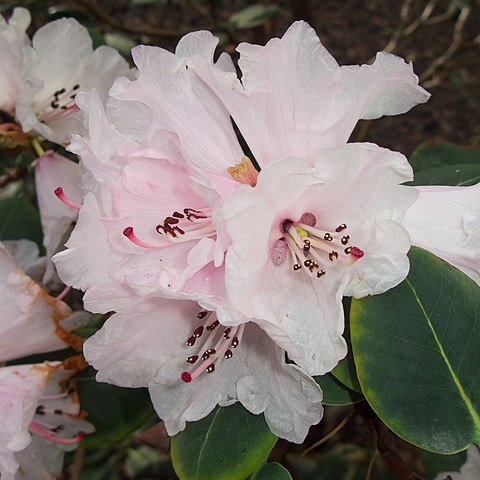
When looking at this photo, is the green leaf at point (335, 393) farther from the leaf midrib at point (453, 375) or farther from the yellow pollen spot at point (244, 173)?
the yellow pollen spot at point (244, 173)

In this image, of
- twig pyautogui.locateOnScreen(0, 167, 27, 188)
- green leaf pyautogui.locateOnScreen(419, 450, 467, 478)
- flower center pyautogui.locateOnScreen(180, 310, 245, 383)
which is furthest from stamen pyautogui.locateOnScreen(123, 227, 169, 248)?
green leaf pyautogui.locateOnScreen(419, 450, 467, 478)

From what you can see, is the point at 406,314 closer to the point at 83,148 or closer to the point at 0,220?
the point at 83,148

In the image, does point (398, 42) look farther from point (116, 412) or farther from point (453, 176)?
point (116, 412)

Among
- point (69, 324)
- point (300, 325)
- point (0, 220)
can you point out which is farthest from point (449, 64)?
point (300, 325)

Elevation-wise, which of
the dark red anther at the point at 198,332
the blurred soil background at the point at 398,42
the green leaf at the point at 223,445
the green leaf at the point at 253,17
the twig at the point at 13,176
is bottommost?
the blurred soil background at the point at 398,42

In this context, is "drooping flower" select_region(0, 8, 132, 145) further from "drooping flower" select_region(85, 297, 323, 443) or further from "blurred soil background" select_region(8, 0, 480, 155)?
"blurred soil background" select_region(8, 0, 480, 155)

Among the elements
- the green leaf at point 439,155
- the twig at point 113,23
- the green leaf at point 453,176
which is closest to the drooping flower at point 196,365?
the green leaf at point 453,176
